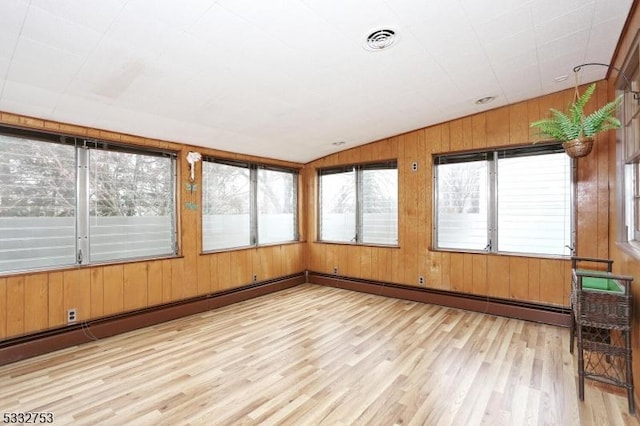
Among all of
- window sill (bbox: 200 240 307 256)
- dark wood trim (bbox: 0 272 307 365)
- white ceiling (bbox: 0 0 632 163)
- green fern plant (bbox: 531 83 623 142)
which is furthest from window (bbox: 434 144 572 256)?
dark wood trim (bbox: 0 272 307 365)

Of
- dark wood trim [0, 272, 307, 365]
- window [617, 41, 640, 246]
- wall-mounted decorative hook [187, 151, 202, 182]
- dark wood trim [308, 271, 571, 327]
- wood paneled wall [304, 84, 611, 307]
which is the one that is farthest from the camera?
wall-mounted decorative hook [187, 151, 202, 182]

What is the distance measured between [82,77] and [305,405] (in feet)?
9.73

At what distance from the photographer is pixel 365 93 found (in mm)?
3260

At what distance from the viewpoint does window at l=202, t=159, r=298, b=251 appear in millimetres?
4516

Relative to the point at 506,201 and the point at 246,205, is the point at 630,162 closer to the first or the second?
the point at 506,201

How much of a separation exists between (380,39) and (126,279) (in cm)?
359

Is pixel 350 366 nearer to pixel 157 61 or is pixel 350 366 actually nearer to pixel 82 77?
pixel 157 61

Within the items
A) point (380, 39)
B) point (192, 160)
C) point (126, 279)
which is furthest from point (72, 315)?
point (380, 39)

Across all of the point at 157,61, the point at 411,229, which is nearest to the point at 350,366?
the point at 411,229

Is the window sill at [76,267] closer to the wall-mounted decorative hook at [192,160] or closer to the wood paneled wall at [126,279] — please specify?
the wood paneled wall at [126,279]

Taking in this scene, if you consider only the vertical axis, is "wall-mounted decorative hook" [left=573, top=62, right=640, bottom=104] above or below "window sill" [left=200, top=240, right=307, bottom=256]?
above

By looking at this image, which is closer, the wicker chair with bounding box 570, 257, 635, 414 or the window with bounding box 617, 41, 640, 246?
the wicker chair with bounding box 570, 257, 635, 414

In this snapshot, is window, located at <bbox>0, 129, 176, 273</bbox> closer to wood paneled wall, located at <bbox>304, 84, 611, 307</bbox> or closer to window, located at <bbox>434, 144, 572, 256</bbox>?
wood paneled wall, located at <bbox>304, 84, 611, 307</bbox>

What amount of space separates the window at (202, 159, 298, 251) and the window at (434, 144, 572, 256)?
262 centimetres
